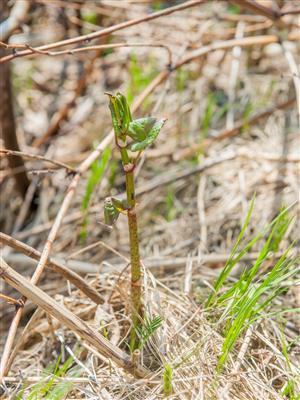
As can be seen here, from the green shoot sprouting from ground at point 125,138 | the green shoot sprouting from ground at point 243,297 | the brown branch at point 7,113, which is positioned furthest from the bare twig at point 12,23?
the green shoot sprouting from ground at point 243,297

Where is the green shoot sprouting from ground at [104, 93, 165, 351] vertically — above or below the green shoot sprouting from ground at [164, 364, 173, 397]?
above

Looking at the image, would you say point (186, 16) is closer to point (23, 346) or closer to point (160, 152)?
point (160, 152)

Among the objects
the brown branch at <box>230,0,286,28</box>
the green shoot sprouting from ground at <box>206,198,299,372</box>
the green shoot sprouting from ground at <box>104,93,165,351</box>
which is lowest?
the green shoot sprouting from ground at <box>206,198,299,372</box>

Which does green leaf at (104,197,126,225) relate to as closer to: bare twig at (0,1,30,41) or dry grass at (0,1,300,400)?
dry grass at (0,1,300,400)

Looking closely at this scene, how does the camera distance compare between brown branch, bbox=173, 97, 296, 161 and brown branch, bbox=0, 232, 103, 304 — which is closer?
brown branch, bbox=0, 232, 103, 304

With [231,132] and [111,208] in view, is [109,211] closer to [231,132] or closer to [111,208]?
[111,208]

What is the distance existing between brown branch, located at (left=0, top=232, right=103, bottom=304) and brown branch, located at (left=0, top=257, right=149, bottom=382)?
11 cm

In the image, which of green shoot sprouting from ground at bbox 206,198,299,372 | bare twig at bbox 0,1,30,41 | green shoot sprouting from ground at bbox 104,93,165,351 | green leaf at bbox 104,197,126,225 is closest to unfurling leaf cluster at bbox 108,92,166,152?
green shoot sprouting from ground at bbox 104,93,165,351

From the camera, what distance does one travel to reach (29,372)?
4.98 ft

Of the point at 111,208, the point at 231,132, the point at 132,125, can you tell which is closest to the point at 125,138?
the point at 132,125

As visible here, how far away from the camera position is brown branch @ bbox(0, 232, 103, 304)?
1.38m

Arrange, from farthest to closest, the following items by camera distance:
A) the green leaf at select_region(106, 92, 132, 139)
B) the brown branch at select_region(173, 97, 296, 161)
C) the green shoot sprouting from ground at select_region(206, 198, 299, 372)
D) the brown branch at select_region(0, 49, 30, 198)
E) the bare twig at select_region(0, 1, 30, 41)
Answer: the brown branch at select_region(173, 97, 296, 161) < the brown branch at select_region(0, 49, 30, 198) < the bare twig at select_region(0, 1, 30, 41) < the green shoot sprouting from ground at select_region(206, 198, 299, 372) < the green leaf at select_region(106, 92, 132, 139)

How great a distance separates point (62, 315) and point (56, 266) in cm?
20

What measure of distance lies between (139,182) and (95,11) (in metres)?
1.01
